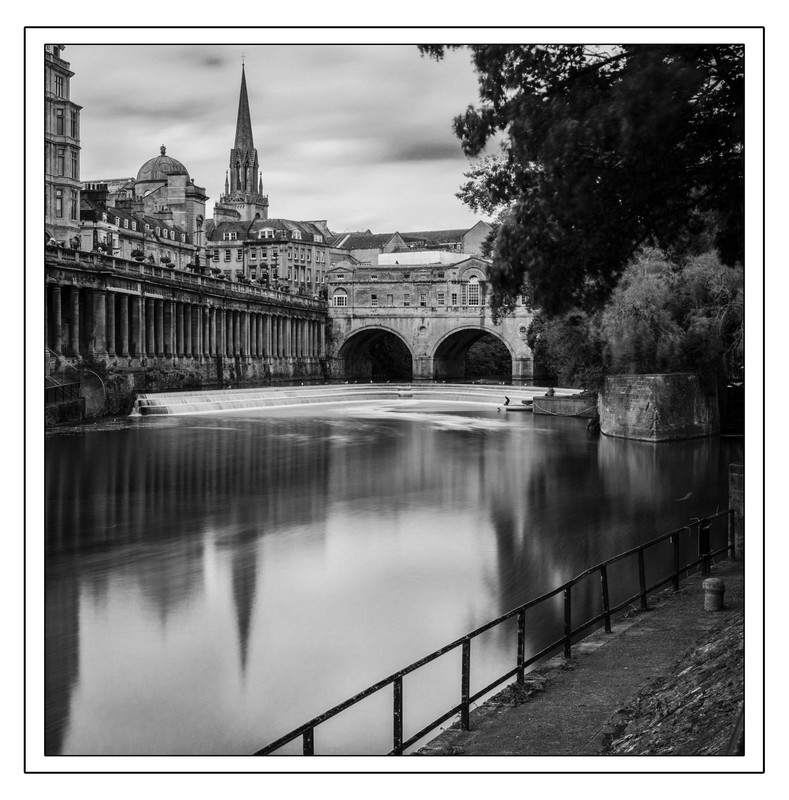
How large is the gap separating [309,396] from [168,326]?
23.0ft

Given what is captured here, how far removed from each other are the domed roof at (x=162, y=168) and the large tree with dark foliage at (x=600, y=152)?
70.7 metres

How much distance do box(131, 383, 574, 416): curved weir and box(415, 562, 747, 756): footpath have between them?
1014 inches

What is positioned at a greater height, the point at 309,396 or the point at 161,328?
the point at 161,328

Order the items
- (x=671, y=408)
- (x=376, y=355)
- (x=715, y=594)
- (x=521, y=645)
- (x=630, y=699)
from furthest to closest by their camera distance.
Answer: (x=376, y=355) → (x=671, y=408) → (x=715, y=594) → (x=521, y=645) → (x=630, y=699)

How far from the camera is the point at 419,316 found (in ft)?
214

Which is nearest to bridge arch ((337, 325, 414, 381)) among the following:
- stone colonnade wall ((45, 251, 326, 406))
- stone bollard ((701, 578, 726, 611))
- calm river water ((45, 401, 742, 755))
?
stone colonnade wall ((45, 251, 326, 406))

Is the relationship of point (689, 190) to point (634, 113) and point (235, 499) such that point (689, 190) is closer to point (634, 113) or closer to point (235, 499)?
point (634, 113)

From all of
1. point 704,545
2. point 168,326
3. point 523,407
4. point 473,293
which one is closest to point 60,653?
point 704,545

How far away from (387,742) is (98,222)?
56.2 meters

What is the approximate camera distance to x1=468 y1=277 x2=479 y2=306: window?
64.1m

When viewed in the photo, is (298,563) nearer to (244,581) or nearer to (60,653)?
(244,581)

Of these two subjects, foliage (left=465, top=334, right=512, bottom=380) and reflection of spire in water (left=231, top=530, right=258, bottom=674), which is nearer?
reflection of spire in water (left=231, top=530, right=258, bottom=674)

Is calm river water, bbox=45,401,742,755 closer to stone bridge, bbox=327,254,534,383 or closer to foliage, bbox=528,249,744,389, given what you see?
foliage, bbox=528,249,744,389
